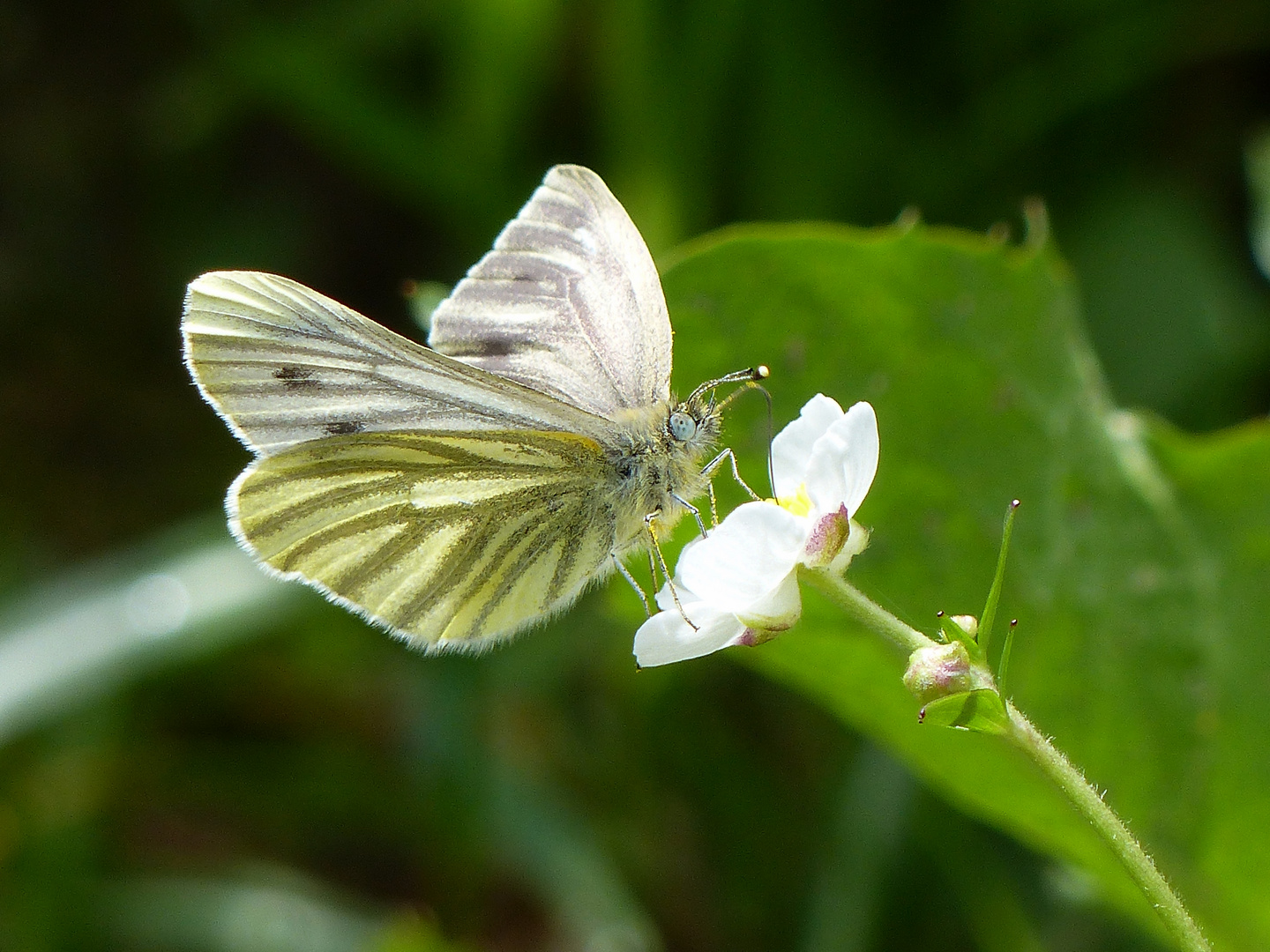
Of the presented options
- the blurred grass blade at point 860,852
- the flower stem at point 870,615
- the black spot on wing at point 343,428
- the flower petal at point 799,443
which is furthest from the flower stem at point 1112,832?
the blurred grass blade at point 860,852

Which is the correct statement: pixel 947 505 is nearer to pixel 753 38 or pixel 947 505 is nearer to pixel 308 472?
pixel 308 472

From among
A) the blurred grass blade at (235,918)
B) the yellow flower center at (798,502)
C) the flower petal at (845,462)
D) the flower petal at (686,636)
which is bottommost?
the blurred grass blade at (235,918)

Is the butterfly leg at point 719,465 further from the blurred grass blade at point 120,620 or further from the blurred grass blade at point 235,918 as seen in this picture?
the blurred grass blade at point 235,918

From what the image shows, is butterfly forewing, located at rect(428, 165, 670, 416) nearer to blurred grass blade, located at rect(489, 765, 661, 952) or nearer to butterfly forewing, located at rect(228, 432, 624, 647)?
butterfly forewing, located at rect(228, 432, 624, 647)

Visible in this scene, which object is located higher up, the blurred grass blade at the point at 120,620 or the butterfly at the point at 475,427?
the butterfly at the point at 475,427

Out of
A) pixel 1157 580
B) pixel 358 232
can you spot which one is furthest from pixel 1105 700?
pixel 358 232

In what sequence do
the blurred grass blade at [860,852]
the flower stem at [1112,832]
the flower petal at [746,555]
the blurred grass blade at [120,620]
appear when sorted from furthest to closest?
the blurred grass blade at [120,620], the blurred grass blade at [860,852], the flower petal at [746,555], the flower stem at [1112,832]

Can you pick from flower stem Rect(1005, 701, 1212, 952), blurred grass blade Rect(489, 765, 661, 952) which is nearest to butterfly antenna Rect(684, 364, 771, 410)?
flower stem Rect(1005, 701, 1212, 952)
